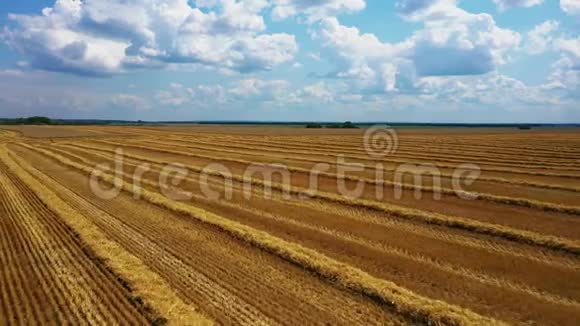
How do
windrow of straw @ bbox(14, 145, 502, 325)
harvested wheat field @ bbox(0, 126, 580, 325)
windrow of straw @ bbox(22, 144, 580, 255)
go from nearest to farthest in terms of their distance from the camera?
windrow of straw @ bbox(14, 145, 502, 325), harvested wheat field @ bbox(0, 126, 580, 325), windrow of straw @ bbox(22, 144, 580, 255)

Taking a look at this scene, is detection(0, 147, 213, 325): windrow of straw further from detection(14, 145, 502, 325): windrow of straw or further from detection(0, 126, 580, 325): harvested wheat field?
detection(14, 145, 502, 325): windrow of straw

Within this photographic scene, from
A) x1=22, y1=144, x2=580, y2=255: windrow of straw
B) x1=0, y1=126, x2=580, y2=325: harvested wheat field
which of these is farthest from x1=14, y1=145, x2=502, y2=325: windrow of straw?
x1=22, y1=144, x2=580, y2=255: windrow of straw

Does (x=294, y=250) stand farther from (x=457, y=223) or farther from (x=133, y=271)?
(x=457, y=223)

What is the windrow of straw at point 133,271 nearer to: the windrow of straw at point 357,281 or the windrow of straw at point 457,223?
the windrow of straw at point 357,281

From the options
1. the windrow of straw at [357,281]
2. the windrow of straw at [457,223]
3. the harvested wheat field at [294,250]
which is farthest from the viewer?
the windrow of straw at [457,223]

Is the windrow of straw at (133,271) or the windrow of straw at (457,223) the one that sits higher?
the windrow of straw at (457,223)

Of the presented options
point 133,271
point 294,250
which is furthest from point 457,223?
point 133,271

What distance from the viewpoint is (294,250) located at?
39.1 ft

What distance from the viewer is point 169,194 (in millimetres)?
20047

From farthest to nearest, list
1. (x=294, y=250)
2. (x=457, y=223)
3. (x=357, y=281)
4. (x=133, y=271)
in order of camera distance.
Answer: (x=457, y=223)
(x=294, y=250)
(x=133, y=271)
(x=357, y=281)

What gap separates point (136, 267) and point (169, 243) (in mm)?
2109

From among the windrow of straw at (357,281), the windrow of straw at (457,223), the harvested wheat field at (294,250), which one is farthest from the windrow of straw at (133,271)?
the windrow of straw at (457,223)

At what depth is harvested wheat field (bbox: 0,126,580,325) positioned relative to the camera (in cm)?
859

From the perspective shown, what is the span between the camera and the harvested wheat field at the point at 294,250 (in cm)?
859
